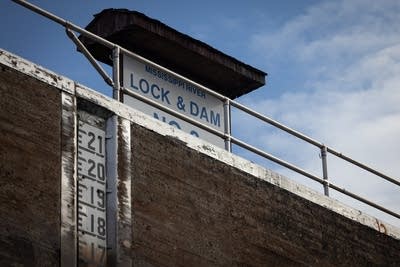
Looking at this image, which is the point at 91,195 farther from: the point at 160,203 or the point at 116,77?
the point at 116,77

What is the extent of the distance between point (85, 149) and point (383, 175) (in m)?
6.40

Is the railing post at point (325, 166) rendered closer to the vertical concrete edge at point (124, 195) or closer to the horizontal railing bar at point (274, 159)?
the horizontal railing bar at point (274, 159)

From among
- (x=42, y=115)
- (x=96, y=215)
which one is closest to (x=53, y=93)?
(x=42, y=115)

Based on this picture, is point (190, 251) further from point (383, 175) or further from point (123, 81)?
point (383, 175)

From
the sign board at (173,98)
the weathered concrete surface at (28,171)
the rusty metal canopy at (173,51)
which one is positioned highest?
the rusty metal canopy at (173,51)

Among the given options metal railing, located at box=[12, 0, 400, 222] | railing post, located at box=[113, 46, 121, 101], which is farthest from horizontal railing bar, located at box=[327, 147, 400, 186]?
railing post, located at box=[113, 46, 121, 101]

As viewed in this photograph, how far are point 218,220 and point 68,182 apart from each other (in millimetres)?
2471

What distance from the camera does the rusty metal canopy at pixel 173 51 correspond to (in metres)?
16.0

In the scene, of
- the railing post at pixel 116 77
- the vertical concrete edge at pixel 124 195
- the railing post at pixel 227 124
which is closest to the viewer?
the vertical concrete edge at pixel 124 195

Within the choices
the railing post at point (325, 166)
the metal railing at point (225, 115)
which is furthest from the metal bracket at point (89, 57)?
the railing post at point (325, 166)

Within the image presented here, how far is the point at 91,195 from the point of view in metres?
13.5

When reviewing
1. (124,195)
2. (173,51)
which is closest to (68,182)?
(124,195)

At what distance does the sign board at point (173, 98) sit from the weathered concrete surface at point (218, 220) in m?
0.92

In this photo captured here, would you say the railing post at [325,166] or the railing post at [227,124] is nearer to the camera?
the railing post at [227,124]
